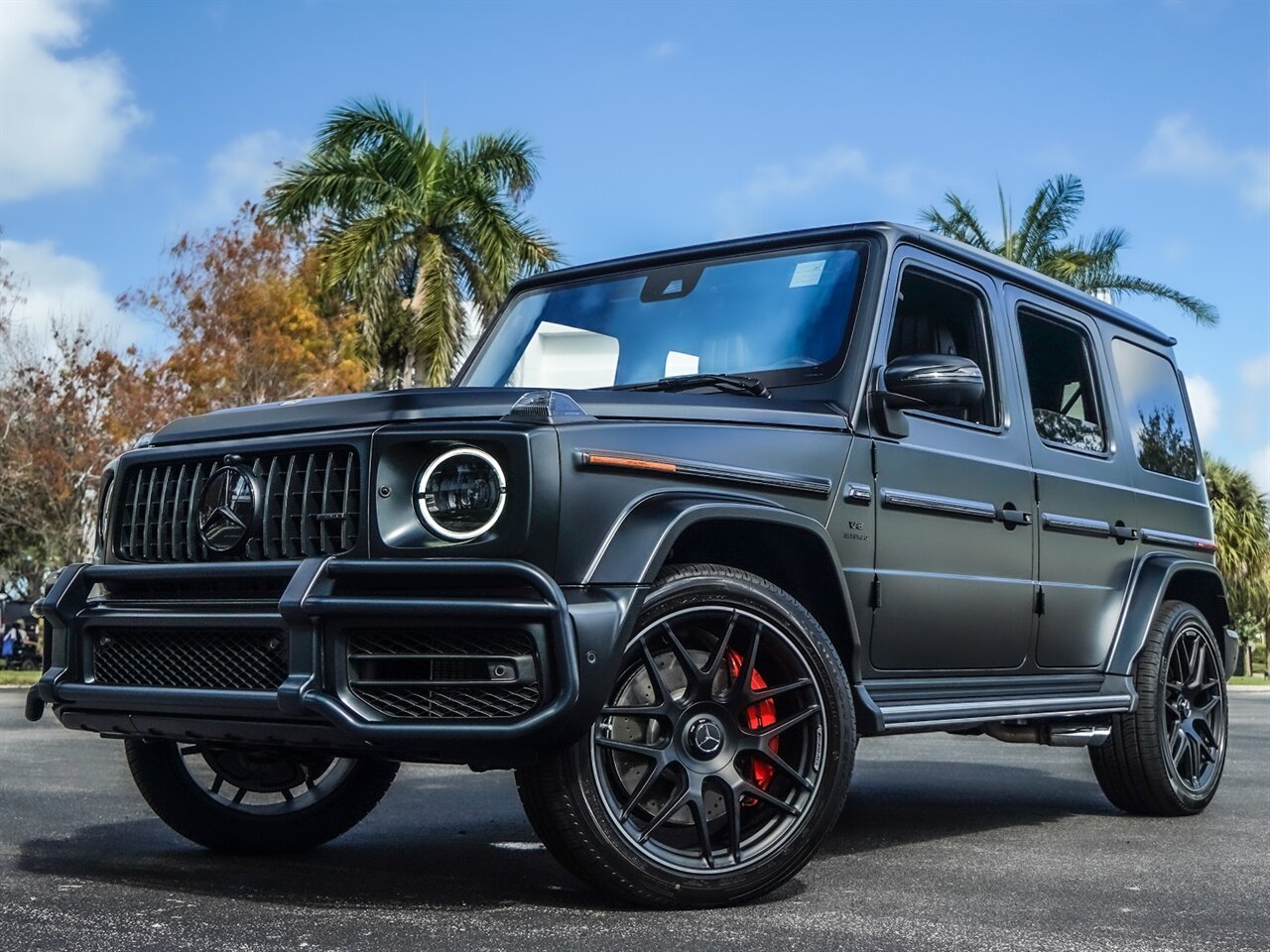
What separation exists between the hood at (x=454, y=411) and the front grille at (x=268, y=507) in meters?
0.10

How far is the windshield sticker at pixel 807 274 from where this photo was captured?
557 centimetres

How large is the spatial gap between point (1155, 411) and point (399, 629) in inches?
188

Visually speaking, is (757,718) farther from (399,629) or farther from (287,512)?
(287,512)

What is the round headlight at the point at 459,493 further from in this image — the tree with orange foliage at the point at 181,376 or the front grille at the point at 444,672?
the tree with orange foliage at the point at 181,376

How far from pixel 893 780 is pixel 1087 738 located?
254 cm

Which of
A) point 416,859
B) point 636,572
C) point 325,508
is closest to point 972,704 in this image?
point 636,572

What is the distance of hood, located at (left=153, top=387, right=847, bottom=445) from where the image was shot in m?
4.23

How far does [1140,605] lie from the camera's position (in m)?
6.80

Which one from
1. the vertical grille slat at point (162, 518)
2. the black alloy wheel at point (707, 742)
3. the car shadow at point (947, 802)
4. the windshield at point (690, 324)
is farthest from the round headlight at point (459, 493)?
the car shadow at point (947, 802)

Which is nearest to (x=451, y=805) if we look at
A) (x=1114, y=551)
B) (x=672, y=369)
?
(x=672, y=369)

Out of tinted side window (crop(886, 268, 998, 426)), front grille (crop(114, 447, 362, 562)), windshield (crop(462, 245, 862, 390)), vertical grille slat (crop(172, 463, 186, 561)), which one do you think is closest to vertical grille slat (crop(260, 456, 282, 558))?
front grille (crop(114, 447, 362, 562))

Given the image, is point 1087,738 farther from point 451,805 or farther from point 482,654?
point 482,654

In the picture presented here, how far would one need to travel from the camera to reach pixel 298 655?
13.3 ft

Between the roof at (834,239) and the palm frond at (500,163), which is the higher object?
the palm frond at (500,163)
